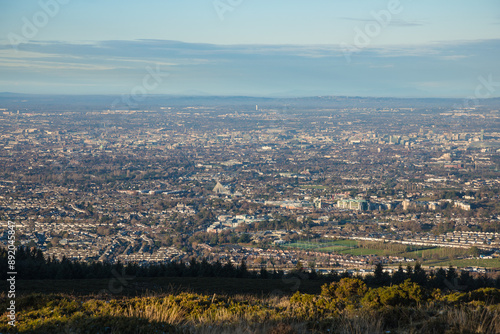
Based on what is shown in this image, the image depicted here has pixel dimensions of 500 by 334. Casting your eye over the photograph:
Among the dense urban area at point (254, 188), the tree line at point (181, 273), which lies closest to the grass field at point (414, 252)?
the dense urban area at point (254, 188)

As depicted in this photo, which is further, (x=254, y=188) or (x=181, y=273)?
(x=254, y=188)

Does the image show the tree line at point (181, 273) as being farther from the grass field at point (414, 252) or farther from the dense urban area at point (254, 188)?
the grass field at point (414, 252)

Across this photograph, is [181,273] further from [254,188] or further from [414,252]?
[254,188]

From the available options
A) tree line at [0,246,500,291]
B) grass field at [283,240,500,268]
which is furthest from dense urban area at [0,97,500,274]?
tree line at [0,246,500,291]

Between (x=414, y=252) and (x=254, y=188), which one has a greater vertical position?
(x=254, y=188)

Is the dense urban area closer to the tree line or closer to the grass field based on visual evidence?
the grass field

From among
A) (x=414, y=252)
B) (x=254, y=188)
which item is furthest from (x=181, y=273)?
(x=254, y=188)

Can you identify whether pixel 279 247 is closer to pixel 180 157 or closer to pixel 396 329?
pixel 396 329

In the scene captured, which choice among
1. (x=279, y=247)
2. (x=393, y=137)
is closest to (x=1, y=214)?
(x=279, y=247)

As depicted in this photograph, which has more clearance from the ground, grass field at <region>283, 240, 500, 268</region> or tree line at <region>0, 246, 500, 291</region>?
tree line at <region>0, 246, 500, 291</region>
